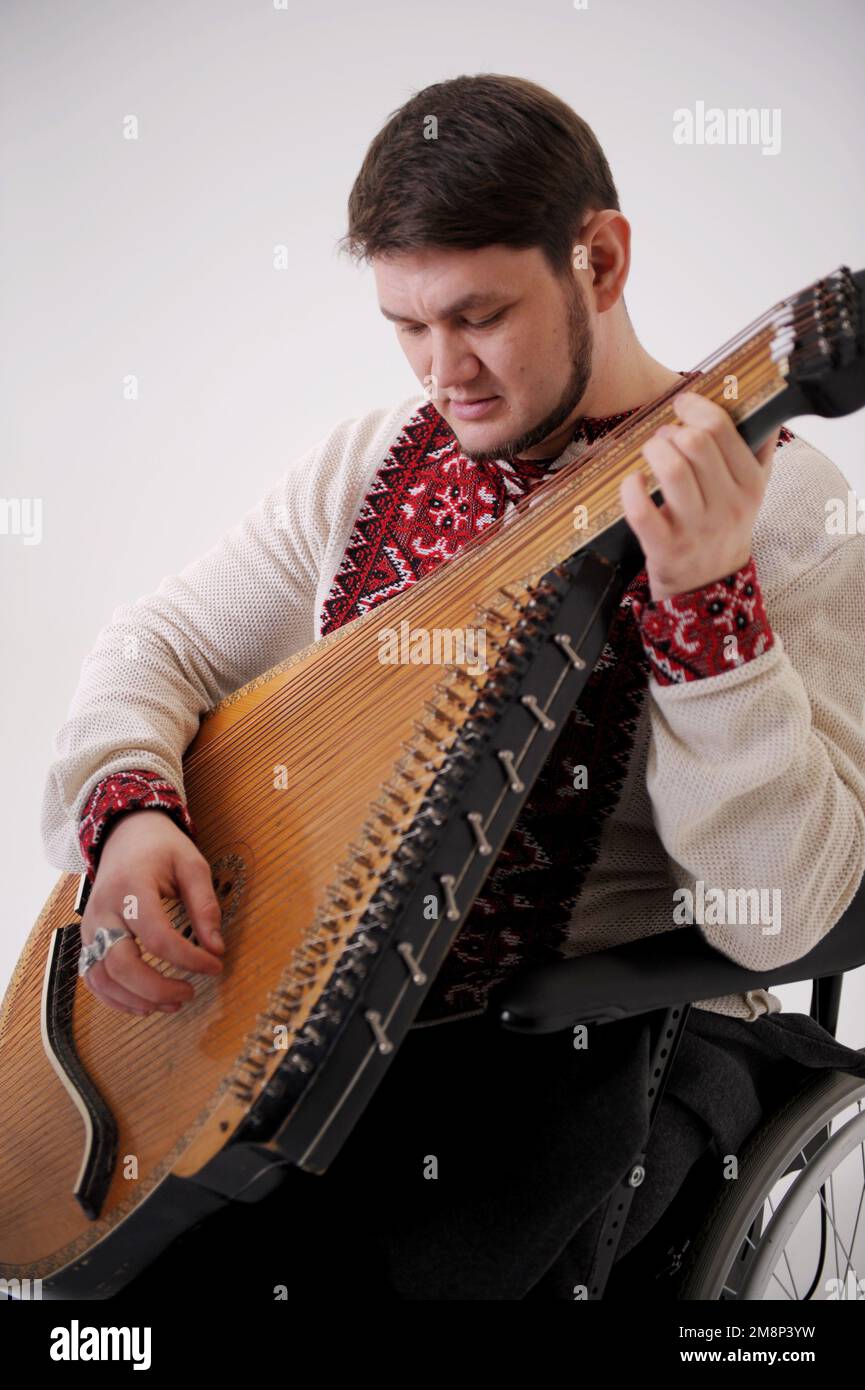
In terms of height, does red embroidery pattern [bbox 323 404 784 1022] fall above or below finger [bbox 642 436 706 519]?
below

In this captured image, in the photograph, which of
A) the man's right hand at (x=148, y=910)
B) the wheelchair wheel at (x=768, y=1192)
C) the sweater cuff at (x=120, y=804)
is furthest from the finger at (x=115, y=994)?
the wheelchair wheel at (x=768, y=1192)

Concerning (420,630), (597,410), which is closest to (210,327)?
(597,410)

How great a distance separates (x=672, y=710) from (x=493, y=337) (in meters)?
0.46

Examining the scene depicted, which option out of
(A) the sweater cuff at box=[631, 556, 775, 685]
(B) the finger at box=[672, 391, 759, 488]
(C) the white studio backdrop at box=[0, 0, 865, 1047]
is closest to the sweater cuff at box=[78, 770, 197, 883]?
(A) the sweater cuff at box=[631, 556, 775, 685]

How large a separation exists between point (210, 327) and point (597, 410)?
1.77 metres

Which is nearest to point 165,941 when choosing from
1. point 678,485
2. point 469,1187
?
point 469,1187

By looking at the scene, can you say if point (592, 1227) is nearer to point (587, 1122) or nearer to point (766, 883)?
point (587, 1122)

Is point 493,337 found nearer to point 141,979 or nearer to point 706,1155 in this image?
point 141,979

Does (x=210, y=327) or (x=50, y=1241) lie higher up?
(x=210, y=327)

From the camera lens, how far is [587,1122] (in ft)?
Result: 3.67

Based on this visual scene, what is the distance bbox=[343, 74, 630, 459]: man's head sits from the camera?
1227 millimetres

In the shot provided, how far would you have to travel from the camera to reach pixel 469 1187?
112cm

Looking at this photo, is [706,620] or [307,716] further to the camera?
[307,716]

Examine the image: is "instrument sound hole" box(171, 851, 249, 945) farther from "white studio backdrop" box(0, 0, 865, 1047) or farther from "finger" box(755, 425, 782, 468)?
"white studio backdrop" box(0, 0, 865, 1047)
